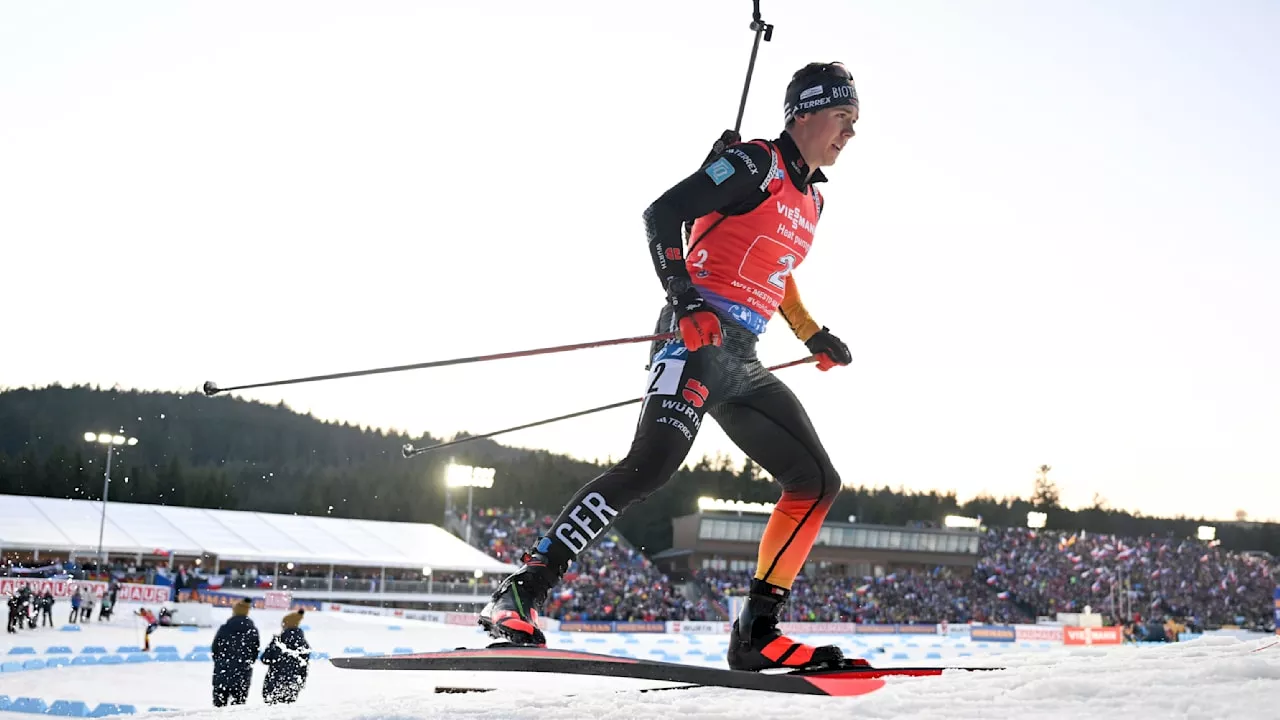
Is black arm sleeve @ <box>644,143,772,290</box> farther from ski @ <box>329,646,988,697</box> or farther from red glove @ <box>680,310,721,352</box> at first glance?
ski @ <box>329,646,988,697</box>

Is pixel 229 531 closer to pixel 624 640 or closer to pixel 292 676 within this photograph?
pixel 624 640

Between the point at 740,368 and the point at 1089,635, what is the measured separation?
3166cm

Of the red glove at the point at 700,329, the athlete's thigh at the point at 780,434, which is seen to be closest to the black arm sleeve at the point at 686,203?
the red glove at the point at 700,329

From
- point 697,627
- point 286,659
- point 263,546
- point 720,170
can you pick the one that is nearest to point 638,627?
point 697,627

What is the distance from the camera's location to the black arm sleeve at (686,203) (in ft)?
11.8

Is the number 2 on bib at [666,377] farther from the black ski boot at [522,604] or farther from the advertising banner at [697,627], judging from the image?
the advertising banner at [697,627]

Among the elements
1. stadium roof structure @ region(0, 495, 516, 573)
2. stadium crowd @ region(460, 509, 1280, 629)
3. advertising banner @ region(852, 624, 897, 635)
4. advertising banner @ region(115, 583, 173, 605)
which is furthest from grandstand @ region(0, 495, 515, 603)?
advertising banner @ region(852, 624, 897, 635)

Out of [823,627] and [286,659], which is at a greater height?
[286,659]

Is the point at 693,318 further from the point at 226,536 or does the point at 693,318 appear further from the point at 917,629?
the point at 226,536

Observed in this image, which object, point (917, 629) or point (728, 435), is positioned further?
point (917, 629)

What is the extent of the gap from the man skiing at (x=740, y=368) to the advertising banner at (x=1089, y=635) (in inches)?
1206

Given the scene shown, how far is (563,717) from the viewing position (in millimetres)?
2990

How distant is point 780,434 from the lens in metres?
3.85

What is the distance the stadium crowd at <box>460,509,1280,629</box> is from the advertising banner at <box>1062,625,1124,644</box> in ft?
31.7
